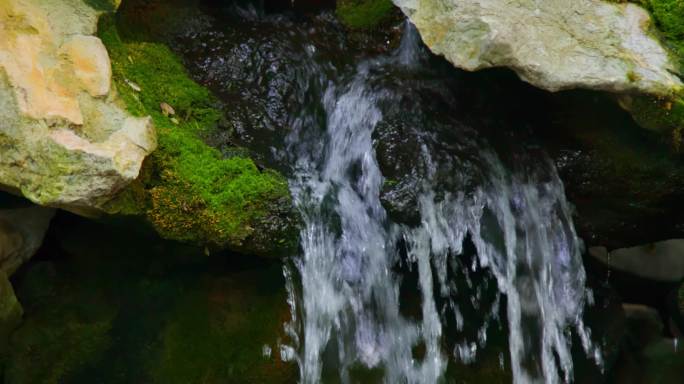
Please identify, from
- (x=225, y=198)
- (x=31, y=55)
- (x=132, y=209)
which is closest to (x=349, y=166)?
(x=225, y=198)

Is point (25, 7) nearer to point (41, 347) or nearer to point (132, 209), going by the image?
point (132, 209)

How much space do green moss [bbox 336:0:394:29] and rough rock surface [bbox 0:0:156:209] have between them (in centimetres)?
222

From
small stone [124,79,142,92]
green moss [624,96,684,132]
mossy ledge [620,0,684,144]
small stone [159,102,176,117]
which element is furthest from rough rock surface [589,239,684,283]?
small stone [124,79,142,92]

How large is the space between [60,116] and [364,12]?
2.77m

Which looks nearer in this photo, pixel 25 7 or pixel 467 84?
pixel 25 7

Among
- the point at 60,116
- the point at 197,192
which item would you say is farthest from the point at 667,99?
the point at 60,116

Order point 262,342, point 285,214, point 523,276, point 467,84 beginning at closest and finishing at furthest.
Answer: point 285,214 < point 262,342 < point 523,276 < point 467,84

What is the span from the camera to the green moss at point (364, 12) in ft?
17.8

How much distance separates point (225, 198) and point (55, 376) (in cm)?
157

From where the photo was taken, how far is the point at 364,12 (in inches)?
215

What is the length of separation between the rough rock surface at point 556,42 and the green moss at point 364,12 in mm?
1321

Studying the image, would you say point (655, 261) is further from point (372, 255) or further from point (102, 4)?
point (102, 4)

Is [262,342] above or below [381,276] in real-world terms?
below

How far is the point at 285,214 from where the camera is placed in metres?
4.02
